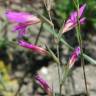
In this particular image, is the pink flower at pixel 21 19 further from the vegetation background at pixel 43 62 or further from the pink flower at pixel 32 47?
the vegetation background at pixel 43 62

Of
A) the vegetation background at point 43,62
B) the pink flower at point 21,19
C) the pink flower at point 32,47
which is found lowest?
the vegetation background at point 43,62

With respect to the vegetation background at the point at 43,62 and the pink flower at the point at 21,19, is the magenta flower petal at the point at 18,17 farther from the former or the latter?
the vegetation background at the point at 43,62

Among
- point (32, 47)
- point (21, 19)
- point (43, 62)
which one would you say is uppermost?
point (21, 19)

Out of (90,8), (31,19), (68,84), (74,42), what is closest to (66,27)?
(31,19)

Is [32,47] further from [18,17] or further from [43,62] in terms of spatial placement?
[43,62]

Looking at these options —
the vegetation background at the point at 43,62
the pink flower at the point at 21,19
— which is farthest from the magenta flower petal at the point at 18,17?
the vegetation background at the point at 43,62

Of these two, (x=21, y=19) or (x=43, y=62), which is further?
(x=43, y=62)

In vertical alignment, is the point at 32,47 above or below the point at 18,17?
below

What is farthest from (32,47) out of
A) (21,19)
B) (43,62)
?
(43,62)

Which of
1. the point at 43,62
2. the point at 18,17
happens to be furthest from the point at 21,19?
the point at 43,62

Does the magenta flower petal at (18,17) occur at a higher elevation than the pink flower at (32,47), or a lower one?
higher

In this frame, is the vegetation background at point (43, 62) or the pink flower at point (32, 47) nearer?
the pink flower at point (32, 47)
